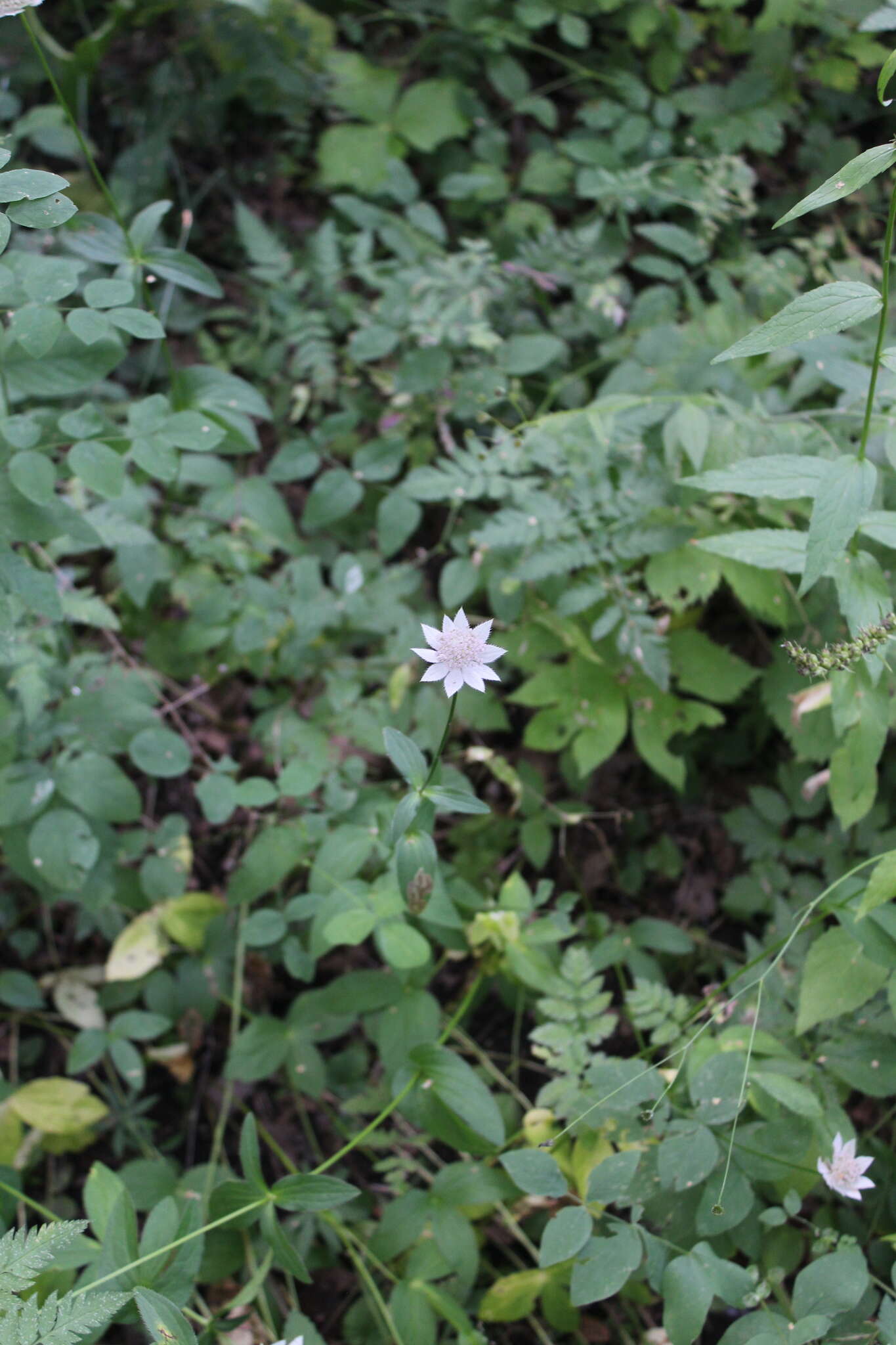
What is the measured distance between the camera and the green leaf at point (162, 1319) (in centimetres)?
139

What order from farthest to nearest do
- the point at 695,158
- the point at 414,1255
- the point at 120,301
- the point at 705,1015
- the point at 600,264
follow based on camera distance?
the point at 695,158 < the point at 600,264 < the point at 705,1015 < the point at 414,1255 < the point at 120,301

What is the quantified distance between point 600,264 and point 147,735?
77.4 inches

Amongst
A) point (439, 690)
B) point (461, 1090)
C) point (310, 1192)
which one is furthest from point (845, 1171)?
point (439, 690)

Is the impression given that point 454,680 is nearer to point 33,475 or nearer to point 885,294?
point 885,294

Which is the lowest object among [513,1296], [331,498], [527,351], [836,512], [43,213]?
[513,1296]

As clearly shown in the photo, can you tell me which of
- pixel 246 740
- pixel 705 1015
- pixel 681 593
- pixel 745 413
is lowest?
pixel 705 1015

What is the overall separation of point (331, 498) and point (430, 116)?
1.58 metres

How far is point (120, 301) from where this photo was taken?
1.81 metres

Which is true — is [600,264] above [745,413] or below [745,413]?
above

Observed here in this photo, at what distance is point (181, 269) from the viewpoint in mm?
2061

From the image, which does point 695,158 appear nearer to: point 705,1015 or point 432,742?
point 432,742

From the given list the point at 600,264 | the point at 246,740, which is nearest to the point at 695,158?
the point at 600,264

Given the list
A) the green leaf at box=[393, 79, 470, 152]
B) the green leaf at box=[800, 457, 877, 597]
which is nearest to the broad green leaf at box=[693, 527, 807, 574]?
the green leaf at box=[800, 457, 877, 597]

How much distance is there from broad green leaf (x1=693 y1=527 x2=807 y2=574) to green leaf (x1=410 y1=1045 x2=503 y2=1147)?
1.12 meters
